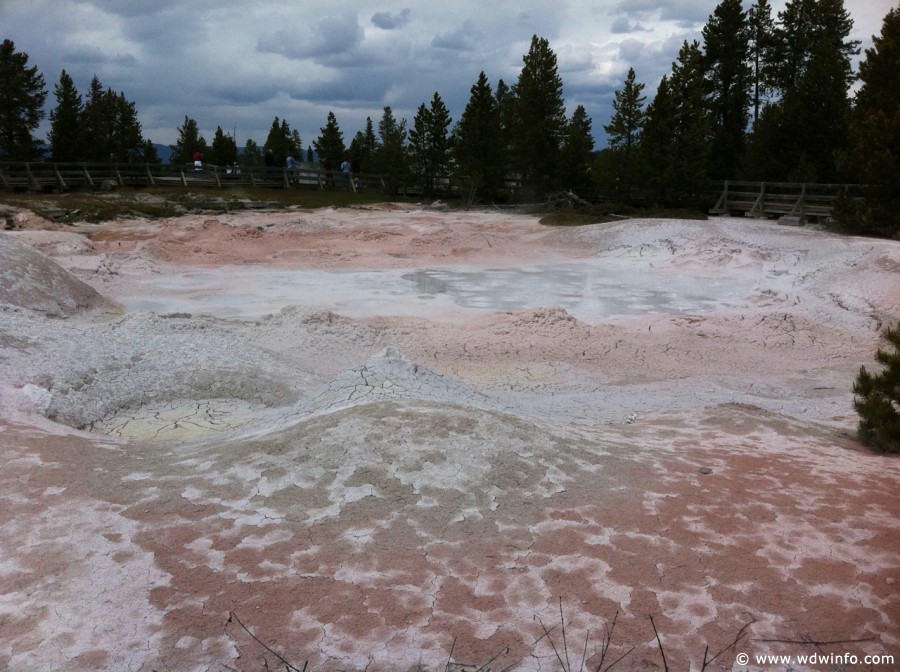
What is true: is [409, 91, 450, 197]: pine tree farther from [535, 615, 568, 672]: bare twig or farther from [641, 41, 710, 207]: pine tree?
[535, 615, 568, 672]: bare twig

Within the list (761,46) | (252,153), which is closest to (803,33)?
(761,46)

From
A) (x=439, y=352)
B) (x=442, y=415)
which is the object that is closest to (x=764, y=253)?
(x=439, y=352)

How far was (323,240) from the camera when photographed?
23734 millimetres

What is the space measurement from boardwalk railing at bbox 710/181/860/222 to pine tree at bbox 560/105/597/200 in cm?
596

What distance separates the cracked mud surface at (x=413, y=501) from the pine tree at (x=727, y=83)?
24.4 meters

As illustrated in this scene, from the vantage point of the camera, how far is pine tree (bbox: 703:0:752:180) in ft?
112

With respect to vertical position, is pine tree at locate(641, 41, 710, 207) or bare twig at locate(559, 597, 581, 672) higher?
pine tree at locate(641, 41, 710, 207)

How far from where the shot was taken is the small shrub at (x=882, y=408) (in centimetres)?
703

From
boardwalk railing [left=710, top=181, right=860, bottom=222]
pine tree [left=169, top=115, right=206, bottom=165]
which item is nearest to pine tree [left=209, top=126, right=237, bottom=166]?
pine tree [left=169, top=115, right=206, bottom=165]

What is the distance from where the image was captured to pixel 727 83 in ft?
119

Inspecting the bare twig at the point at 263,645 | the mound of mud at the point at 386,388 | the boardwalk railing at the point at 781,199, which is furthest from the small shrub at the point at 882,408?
the boardwalk railing at the point at 781,199

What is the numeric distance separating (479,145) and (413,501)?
1291 inches

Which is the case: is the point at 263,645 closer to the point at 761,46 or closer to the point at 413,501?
the point at 413,501

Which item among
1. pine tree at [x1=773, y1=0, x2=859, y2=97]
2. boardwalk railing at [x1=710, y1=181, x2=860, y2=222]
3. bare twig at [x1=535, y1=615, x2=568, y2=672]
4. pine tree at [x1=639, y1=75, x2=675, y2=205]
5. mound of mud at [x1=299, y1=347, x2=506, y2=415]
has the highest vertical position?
pine tree at [x1=773, y1=0, x2=859, y2=97]
